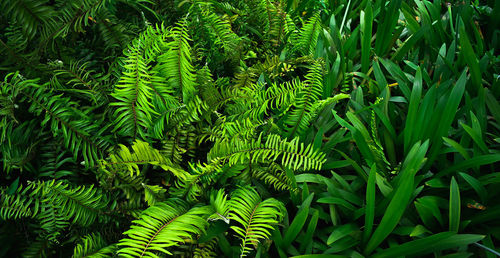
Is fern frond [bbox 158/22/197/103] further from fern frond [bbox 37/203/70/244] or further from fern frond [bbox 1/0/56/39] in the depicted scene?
fern frond [bbox 37/203/70/244]

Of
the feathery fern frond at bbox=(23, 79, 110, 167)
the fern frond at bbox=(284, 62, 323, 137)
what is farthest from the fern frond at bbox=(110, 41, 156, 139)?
the fern frond at bbox=(284, 62, 323, 137)

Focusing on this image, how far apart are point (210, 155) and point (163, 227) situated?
402 mm

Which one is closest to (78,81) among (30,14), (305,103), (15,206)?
(30,14)

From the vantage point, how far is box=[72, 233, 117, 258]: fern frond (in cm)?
136

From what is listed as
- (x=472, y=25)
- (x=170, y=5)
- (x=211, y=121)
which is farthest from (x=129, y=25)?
(x=472, y=25)

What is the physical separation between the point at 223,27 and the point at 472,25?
5.53 feet

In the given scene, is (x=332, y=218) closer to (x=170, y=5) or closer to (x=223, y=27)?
(x=223, y=27)

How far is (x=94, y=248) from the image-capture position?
1.44m

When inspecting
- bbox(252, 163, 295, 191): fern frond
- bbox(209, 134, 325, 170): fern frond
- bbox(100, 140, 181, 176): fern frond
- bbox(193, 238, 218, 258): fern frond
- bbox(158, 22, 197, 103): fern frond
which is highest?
bbox(158, 22, 197, 103): fern frond

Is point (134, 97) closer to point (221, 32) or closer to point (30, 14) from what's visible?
point (30, 14)

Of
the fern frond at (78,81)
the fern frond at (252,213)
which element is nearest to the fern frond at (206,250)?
the fern frond at (252,213)

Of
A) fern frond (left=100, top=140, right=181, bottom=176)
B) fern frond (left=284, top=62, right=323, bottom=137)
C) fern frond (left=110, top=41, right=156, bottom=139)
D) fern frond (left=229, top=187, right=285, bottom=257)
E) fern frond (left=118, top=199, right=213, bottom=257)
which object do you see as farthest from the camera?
fern frond (left=284, top=62, right=323, bottom=137)

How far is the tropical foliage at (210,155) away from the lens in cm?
147

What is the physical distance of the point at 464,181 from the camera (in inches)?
66.4
